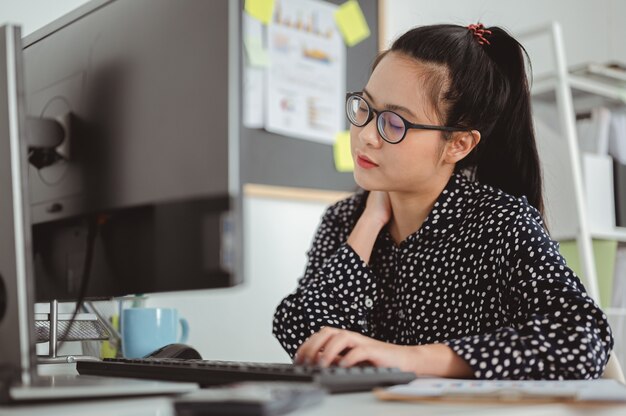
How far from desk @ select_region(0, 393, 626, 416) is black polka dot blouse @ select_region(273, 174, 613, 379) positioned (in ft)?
1.38

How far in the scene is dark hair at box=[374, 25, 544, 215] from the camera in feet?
4.26

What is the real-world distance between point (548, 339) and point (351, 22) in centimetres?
148

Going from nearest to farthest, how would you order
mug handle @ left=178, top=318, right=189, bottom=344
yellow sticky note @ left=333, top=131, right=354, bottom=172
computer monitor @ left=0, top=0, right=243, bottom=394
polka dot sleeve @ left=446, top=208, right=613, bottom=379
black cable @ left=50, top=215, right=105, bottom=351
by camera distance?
computer monitor @ left=0, top=0, right=243, bottom=394, black cable @ left=50, top=215, right=105, bottom=351, polka dot sleeve @ left=446, top=208, right=613, bottom=379, mug handle @ left=178, top=318, right=189, bottom=344, yellow sticky note @ left=333, top=131, right=354, bottom=172

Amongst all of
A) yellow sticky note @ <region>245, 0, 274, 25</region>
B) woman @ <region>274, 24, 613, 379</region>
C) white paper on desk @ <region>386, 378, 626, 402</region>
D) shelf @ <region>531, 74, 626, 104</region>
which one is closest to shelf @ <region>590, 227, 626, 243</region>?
shelf @ <region>531, 74, 626, 104</region>

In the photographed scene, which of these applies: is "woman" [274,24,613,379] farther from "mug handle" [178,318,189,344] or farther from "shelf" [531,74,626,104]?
"shelf" [531,74,626,104]

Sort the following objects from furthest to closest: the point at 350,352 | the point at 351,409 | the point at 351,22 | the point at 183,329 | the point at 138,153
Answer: the point at 351,22 < the point at 183,329 < the point at 350,352 < the point at 138,153 < the point at 351,409

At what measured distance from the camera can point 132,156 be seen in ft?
2.41

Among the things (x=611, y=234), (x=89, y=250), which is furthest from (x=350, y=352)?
(x=611, y=234)

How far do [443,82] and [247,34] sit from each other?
823 mm

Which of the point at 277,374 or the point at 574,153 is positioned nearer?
the point at 277,374

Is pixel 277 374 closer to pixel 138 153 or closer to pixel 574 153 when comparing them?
pixel 138 153

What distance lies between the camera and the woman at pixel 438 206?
1.22 m

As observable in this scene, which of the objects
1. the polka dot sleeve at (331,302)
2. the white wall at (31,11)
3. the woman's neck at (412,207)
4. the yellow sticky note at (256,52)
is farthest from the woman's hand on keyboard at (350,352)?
the yellow sticky note at (256,52)

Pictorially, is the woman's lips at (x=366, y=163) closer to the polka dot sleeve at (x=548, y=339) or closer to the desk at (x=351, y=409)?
the polka dot sleeve at (x=548, y=339)
